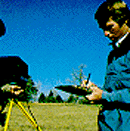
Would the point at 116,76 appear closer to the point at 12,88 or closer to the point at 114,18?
the point at 114,18

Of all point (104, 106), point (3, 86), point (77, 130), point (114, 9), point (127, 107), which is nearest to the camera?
point (127, 107)

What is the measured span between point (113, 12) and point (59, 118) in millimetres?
4569

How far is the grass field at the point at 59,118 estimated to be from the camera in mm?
4770

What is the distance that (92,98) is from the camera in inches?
35.6

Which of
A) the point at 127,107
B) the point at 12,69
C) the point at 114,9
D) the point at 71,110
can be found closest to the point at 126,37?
the point at 114,9

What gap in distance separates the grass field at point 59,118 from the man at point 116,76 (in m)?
4.14

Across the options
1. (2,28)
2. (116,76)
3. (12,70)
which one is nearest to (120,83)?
(116,76)

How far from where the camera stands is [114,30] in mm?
1068

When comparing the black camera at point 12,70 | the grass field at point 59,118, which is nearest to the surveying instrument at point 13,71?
the black camera at point 12,70

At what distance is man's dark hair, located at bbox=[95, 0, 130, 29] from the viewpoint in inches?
41.9

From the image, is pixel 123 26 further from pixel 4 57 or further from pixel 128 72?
pixel 4 57

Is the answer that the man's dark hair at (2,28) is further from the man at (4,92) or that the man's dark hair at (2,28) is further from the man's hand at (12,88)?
the man's hand at (12,88)

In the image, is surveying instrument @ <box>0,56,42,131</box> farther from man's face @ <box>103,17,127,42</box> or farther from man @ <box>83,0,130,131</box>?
man's face @ <box>103,17,127,42</box>

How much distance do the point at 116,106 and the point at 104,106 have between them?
108mm
